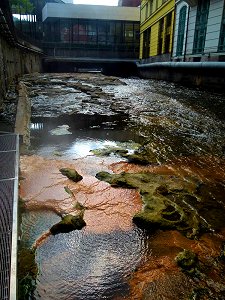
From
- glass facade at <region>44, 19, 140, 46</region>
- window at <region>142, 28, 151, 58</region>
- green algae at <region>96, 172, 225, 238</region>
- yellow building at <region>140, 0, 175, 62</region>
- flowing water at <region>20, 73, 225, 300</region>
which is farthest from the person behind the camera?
glass facade at <region>44, 19, 140, 46</region>

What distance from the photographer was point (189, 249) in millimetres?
2252

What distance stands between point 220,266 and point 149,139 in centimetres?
357

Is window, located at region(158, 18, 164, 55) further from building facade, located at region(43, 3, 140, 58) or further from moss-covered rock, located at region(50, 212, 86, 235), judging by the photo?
moss-covered rock, located at region(50, 212, 86, 235)

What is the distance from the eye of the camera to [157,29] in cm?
2475

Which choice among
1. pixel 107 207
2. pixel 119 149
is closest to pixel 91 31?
pixel 119 149

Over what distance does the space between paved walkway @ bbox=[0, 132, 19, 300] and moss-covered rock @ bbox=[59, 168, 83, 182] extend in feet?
2.18

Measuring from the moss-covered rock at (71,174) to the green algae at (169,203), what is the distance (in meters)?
0.27

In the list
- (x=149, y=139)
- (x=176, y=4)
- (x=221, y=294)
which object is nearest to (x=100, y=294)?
(x=221, y=294)

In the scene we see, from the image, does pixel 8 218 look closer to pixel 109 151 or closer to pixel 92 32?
pixel 109 151

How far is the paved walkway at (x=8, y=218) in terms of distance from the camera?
1440mm

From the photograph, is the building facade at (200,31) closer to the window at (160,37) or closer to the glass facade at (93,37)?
the window at (160,37)

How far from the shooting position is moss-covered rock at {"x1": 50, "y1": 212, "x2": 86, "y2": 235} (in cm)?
243

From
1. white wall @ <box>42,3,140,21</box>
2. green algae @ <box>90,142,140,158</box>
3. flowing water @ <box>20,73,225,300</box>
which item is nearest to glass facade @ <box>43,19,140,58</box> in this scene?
white wall @ <box>42,3,140,21</box>

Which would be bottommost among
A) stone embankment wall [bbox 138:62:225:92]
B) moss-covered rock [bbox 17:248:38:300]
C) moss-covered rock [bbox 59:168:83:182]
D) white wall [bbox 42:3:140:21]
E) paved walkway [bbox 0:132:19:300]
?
moss-covered rock [bbox 17:248:38:300]
